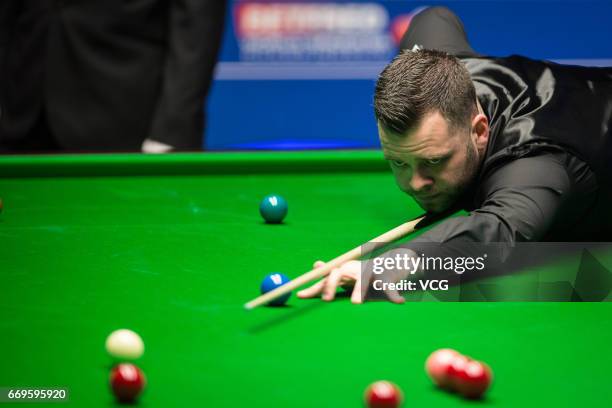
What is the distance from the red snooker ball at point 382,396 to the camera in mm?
1220

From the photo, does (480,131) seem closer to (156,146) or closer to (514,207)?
(514,207)

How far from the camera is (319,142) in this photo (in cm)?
701

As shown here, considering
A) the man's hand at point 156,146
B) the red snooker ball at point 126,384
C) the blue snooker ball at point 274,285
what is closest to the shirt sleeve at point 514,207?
the blue snooker ball at point 274,285

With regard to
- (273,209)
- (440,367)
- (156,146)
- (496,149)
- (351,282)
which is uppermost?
(496,149)

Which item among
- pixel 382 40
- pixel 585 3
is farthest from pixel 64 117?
pixel 585 3

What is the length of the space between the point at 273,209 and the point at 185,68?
1.86 meters

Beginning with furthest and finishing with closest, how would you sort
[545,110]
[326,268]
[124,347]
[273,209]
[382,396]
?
[273,209], [545,110], [326,268], [124,347], [382,396]

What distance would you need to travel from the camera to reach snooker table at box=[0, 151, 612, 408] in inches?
54.0

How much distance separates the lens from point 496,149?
91.6 inches

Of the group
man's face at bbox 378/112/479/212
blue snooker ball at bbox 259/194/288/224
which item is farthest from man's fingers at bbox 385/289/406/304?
blue snooker ball at bbox 259/194/288/224

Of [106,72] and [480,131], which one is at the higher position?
[480,131]

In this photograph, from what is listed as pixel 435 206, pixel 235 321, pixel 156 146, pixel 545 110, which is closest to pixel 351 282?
pixel 235 321

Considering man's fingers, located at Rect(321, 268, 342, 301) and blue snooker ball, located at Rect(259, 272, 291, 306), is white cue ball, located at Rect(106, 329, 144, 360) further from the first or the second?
man's fingers, located at Rect(321, 268, 342, 301)

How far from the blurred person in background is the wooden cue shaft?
2288 millimetres
